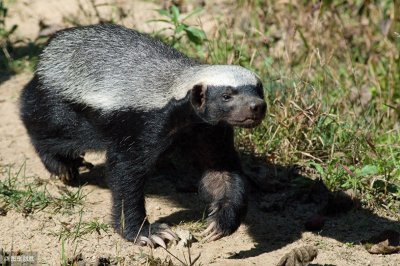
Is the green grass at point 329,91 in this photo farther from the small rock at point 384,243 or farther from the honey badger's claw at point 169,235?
the honey badger's claw at point 169,235

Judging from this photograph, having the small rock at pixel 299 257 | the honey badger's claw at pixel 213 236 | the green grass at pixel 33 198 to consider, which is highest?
the small rock at pixel 299 257

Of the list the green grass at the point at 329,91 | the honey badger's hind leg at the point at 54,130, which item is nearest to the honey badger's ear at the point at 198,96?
the honey badger's hind leg at the point at 54,130

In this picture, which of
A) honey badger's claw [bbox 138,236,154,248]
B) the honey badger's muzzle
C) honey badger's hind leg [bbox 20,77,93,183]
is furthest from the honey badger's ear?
honey badger's hind leg [bbox 20,77,93,183]

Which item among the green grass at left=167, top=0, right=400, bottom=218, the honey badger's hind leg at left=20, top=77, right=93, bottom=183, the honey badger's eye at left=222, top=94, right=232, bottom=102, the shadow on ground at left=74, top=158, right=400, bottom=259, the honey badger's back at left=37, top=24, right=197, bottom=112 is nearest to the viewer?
the honey badger's eye at left=222, top=94, right=232, bottom=102

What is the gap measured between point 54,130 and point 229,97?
6.38 ft

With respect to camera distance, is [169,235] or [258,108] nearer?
[258,108]

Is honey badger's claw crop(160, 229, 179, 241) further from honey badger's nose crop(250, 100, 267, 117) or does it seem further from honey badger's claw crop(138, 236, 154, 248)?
honey badger's nose crop(250, 100, 267, 117)

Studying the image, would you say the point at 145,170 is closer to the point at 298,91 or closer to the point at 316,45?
the point at 298,91

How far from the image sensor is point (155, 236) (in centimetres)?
551

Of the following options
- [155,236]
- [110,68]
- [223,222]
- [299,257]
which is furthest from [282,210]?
[110,68]

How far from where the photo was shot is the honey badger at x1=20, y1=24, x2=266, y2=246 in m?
5.24

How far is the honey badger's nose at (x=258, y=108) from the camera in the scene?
195 inches

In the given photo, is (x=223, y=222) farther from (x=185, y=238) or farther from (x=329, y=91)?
(x=329, y=91)

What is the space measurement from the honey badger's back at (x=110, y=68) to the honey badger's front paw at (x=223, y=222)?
0.95 meters
